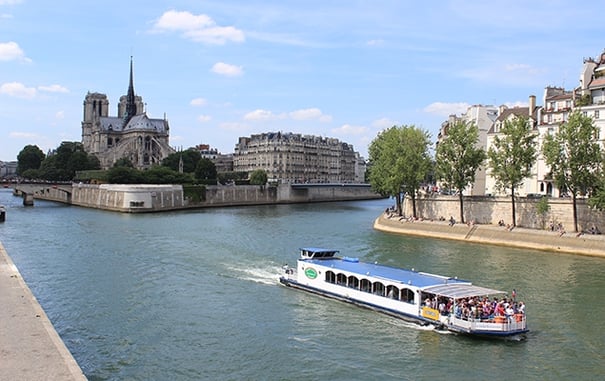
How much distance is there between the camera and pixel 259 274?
40.3 meters

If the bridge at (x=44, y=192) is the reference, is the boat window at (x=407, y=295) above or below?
below

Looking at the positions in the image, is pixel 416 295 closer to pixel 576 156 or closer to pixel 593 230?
pixel 593 230

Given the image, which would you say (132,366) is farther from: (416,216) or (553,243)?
(416,216)

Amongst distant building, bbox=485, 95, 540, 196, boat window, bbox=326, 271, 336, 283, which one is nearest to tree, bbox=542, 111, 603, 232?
distant building, bbox=485, 95, 540, 196

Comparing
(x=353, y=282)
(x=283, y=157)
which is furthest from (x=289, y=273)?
(x=283, y=157)

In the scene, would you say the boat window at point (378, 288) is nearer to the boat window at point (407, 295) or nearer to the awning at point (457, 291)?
the boat window at point (407, 295)

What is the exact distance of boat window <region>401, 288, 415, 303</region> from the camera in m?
29.8

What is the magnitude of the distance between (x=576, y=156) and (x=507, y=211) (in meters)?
11.1

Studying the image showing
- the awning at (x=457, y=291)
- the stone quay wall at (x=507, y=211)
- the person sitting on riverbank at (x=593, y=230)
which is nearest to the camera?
the awning at (x=457, y=291)

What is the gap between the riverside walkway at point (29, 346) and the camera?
664 inches

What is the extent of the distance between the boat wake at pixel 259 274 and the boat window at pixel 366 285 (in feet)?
23.0

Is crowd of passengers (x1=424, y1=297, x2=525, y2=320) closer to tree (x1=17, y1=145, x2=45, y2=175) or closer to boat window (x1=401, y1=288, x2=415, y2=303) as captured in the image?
boat window (x1=401, y1=288, x2=415, y2=303)

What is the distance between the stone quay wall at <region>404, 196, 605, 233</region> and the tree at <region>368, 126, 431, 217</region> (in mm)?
2265

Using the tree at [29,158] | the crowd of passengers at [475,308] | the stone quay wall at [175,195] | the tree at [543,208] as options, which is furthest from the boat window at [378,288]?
the tree at [29,158]
